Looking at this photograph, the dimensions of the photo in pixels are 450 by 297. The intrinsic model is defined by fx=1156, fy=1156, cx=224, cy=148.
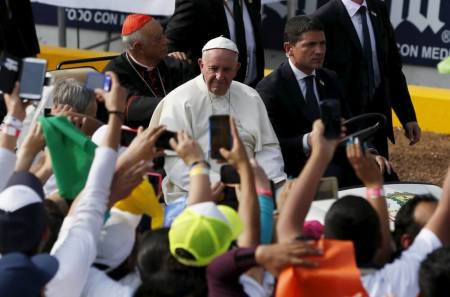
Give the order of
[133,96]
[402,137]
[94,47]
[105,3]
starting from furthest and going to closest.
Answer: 1. [94,47]
2. [402,137]
3. [105,3]
4. [133,96]

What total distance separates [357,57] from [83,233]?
4081 millimetres

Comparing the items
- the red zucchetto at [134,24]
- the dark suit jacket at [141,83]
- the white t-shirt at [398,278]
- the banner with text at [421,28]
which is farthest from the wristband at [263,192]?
the banner with text at [421,28]

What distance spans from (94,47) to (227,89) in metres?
5.85

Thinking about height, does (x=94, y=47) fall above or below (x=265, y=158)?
below

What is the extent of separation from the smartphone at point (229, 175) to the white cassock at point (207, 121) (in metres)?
1.73

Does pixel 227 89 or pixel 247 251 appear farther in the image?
pixel 227 89

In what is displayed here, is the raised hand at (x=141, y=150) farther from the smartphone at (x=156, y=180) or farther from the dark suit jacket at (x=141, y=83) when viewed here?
the dark suit jacket at (x=141, y=83)

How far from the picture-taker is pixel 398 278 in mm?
3943

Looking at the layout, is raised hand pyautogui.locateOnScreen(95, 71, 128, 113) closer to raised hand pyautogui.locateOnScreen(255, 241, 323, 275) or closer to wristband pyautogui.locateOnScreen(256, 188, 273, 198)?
wristband pyautogui.locateOnScreen(256, 188, 273, 198)

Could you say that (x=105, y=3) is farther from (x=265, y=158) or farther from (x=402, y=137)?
(x=265, y=158)

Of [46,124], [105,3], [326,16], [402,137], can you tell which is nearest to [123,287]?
[46,124]

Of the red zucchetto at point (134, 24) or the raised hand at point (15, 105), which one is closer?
the raised hand at point (15, 105)

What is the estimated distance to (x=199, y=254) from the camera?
3.77 meters

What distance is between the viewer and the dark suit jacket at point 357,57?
776 cm
